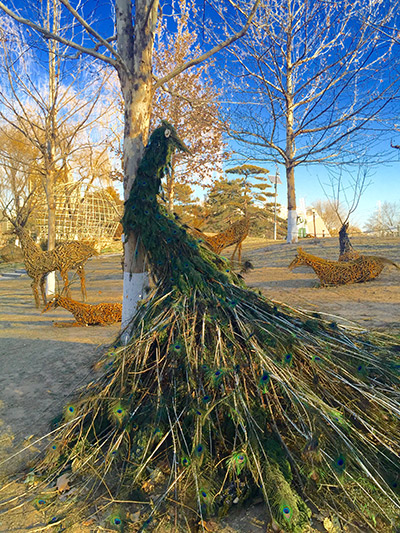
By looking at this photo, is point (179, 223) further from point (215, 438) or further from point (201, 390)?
point (215, 438)

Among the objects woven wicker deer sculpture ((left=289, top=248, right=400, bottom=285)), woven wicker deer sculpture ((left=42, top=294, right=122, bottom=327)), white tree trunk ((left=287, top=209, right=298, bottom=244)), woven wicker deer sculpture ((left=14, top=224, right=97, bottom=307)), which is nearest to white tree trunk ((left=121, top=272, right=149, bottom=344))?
woven wicker deer sculpture ((left=42, top=294, right=122, bottom=327))

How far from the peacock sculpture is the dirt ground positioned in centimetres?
25

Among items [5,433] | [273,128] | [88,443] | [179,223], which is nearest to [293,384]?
[88,443]

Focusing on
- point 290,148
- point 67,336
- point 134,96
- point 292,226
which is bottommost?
point 67,336

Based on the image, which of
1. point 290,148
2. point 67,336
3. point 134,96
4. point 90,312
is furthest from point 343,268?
point 290,148

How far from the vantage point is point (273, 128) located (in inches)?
570

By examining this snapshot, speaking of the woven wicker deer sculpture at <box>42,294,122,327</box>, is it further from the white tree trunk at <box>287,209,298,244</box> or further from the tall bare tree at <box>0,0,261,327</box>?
the white tree trunk at <box>287,209,298,244</box>

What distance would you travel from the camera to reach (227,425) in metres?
2.62

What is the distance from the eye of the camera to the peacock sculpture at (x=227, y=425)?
216cm

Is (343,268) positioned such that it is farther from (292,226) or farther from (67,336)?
(292,226)

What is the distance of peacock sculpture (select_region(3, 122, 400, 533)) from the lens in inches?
84.9

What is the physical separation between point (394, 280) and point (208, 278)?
720 cm

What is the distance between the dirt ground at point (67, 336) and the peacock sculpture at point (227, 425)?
10.0 inches

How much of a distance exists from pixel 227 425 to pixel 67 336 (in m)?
4.09
